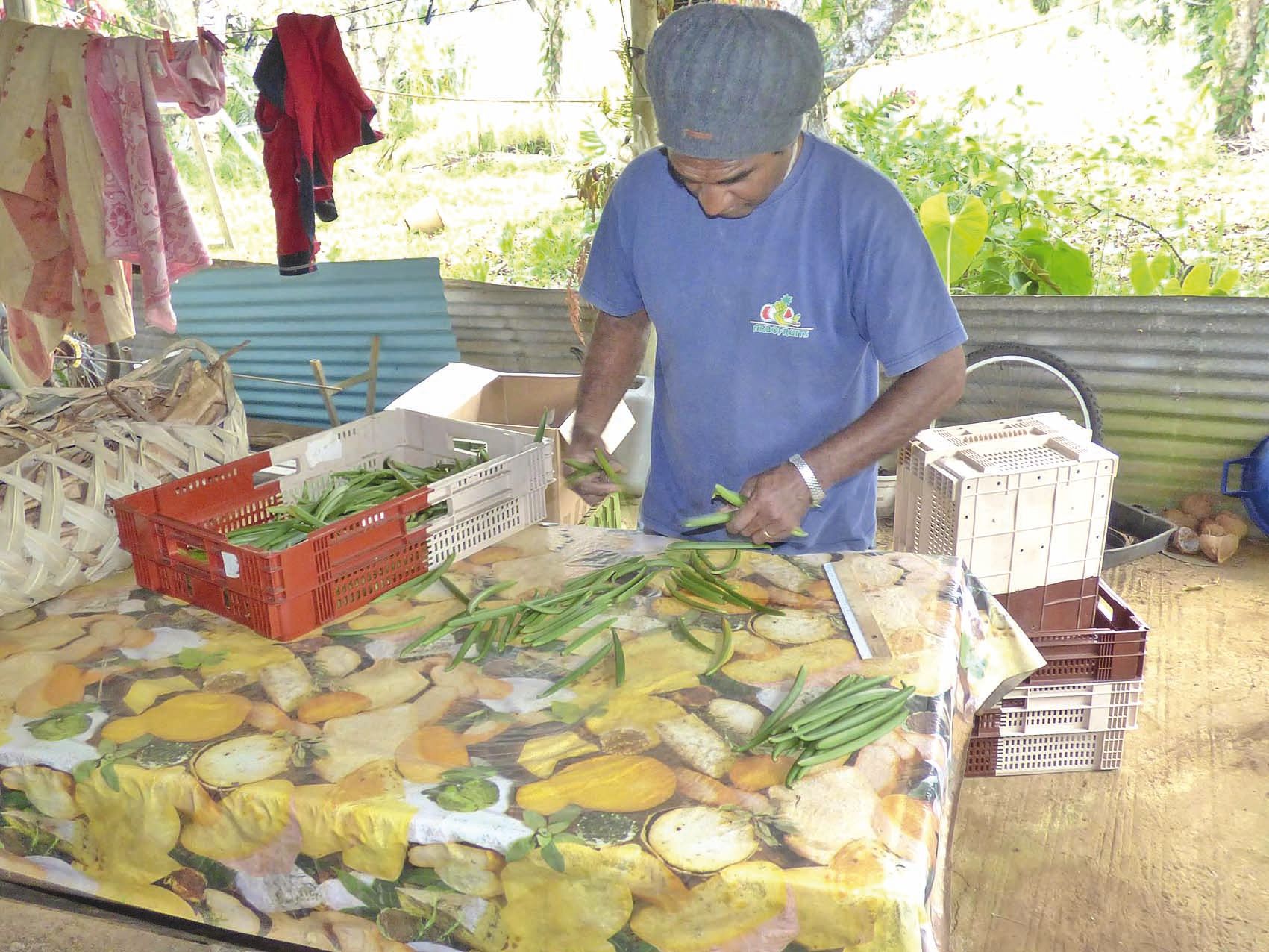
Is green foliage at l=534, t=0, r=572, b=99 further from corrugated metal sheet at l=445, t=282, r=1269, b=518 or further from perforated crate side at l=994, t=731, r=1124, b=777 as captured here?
perforated crate side at l=994, t=731, r=1124, b=777

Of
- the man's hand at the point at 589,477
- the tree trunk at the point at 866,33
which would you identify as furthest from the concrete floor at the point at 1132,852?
the tree trunk at the point at 866,33

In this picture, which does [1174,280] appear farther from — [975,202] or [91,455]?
[91,455]

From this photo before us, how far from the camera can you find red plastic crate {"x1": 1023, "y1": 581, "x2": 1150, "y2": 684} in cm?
303

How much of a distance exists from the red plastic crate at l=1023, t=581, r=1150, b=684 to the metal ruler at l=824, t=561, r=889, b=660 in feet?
4.27

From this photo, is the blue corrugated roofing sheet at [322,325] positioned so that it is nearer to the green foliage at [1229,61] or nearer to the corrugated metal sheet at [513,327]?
the corrugated metal sheet at [513,327]

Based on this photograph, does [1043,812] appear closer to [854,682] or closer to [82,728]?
[854,682]

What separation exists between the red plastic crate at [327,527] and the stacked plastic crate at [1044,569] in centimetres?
137

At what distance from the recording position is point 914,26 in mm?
9836

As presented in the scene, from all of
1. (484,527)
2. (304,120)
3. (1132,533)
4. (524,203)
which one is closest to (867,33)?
(524,203)

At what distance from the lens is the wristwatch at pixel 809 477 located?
2.05 meters

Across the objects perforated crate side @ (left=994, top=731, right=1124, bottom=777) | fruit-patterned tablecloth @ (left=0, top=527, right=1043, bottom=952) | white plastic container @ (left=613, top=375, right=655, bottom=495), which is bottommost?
perforated crate side @ (left=994, top=731, right=1124, bottom=777)

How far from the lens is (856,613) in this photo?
1.81 metres

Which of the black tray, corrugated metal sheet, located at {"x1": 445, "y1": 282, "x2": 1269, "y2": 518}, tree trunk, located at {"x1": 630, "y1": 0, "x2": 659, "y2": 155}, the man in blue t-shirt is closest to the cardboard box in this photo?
corrugated metal sheet, located at {"x1": 445, "y1": 282, "x2": 1269, "y2": 518}

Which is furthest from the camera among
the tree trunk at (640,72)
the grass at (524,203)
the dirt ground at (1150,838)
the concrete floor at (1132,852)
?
the grass at (524,203)
